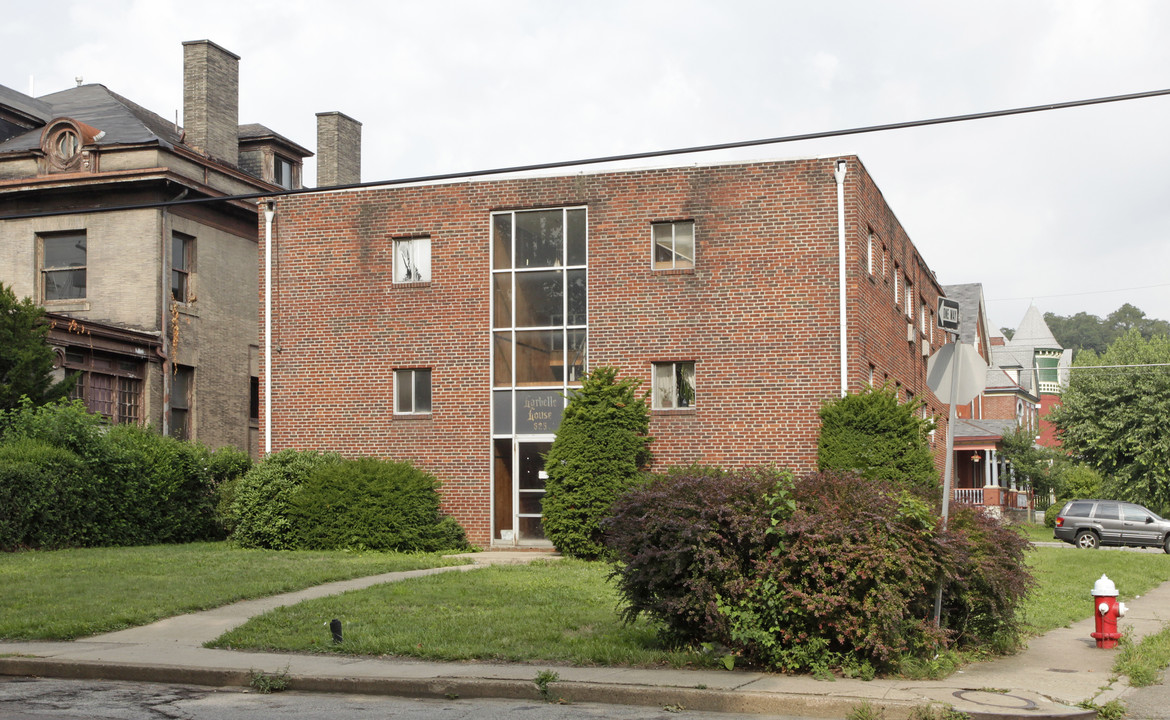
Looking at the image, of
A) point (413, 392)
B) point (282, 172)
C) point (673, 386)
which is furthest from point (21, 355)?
point (282, 172)

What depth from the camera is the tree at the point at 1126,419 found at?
43.6m

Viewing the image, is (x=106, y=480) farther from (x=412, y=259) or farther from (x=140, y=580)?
(x=412, y=259)

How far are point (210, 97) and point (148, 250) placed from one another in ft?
17.7

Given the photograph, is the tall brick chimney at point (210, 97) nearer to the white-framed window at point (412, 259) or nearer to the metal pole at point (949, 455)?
the white-framed window at point (412, 259)

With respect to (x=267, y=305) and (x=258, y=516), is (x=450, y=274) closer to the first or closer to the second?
(x=267, y=305)

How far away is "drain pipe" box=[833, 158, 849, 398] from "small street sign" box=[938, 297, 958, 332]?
1041 cm

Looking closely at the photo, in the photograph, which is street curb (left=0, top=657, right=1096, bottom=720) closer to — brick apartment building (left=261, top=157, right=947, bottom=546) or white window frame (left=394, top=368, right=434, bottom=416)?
brick apartment building (left=261, top=157, right=947, bottom=546)

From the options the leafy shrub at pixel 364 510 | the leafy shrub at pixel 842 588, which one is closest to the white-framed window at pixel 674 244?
the leafy shrub at pixel 364 510

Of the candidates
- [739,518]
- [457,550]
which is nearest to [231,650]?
[739,518]

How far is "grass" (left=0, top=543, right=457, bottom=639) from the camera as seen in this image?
12.9 meters

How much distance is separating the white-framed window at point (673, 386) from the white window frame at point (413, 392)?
4.94m

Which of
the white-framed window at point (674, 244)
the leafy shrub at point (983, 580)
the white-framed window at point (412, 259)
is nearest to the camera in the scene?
the leafy shrub at point (983, 580)

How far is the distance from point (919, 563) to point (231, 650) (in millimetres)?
6513

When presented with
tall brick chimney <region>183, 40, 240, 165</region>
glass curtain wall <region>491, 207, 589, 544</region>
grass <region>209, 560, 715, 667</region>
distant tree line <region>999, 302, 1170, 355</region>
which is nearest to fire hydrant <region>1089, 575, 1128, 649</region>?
grass <region>209, 560, 715, 667</region>
